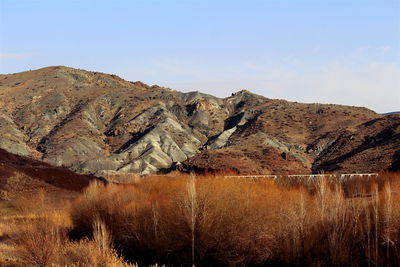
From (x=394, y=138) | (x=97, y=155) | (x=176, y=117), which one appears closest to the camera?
(x=394, y=138)

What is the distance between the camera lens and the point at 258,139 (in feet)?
Result: 299

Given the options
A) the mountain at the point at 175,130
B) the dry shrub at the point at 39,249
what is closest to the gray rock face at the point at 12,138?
the mountain at the point at 175,130

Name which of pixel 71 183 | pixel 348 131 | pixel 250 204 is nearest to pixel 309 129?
pixel 348 131

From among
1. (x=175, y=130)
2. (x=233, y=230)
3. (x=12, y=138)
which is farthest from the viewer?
(x=175, y=130)

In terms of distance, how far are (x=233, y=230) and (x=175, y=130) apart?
2760 inches

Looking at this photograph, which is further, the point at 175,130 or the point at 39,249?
the point at 175,130

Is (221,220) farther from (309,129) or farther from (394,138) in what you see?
(309,129)

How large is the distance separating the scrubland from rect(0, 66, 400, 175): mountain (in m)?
38.8

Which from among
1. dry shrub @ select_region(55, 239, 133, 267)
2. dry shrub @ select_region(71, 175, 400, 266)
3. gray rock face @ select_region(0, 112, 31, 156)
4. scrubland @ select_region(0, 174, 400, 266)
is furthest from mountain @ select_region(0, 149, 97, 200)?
gray rock face @ select_region(0, 112, 31, 156)

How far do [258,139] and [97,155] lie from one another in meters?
29.8

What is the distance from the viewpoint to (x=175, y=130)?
10025 cm

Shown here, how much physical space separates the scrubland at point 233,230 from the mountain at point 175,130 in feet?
127

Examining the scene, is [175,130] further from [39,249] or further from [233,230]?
[39,249]

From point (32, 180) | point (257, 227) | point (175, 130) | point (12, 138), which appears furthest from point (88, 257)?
point (175, 130)
